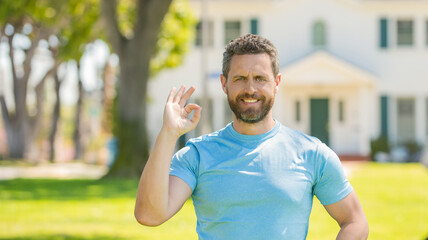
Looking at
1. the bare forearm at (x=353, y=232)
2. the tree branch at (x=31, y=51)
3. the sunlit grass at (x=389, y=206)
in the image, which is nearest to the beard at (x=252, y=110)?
the bare forearm at (x=353, y=232)

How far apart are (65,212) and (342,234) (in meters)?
8.97

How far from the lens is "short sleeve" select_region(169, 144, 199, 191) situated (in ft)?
10.6

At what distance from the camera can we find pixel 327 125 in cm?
2861

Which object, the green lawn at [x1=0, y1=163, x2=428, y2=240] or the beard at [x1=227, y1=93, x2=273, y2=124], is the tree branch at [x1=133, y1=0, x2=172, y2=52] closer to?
the green lawn at [x1=0, y1=163, x2=428, y2=240]

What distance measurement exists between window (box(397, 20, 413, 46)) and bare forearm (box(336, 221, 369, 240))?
25947mm

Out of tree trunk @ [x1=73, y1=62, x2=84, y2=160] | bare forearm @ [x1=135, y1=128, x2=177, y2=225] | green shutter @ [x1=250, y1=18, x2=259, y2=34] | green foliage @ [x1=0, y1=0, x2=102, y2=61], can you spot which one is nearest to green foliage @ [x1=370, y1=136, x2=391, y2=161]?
green shutter @ [x1=250, y1=18, x2=259, y2=34]

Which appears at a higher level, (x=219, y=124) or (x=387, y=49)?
(x=387, y=49)

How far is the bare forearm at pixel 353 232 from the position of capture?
3.19 m

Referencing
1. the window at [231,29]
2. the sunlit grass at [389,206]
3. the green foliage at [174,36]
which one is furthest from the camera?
the window at [231,29]

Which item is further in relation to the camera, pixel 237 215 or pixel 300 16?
pixel 300 16

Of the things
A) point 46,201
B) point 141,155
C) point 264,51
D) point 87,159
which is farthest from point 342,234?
point 87,159

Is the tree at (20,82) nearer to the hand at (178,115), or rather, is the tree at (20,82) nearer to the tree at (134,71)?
the tree at (134,71)

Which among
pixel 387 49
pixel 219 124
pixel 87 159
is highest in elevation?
pixel 387 49

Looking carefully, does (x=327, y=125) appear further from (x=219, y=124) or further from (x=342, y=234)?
(x=342, y=234)
